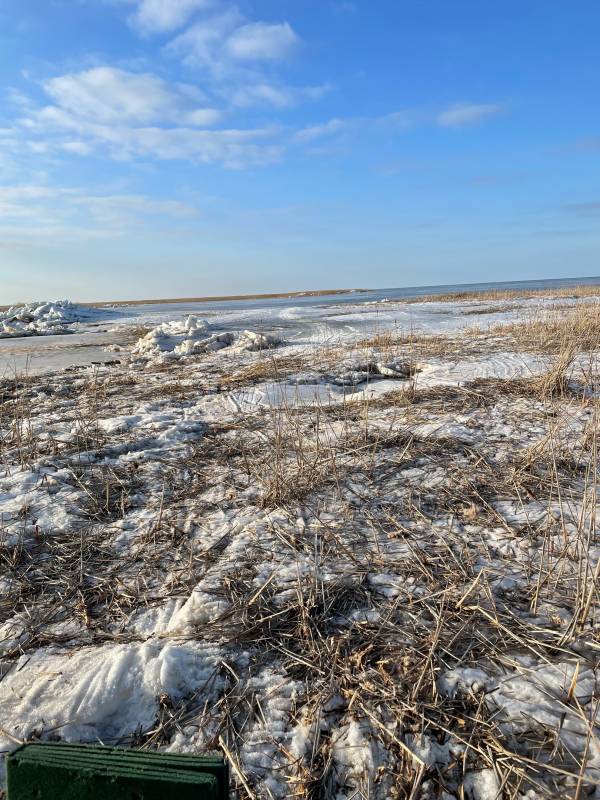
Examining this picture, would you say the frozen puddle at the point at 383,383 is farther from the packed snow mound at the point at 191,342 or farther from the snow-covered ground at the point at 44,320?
the snow-covered ground at the point at 44,320

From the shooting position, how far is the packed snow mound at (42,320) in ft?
57.1

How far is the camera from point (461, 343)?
9.18 metres

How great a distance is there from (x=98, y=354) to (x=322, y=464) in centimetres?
959

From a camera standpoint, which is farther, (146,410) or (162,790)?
(146,410)

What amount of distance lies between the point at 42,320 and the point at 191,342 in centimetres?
1388

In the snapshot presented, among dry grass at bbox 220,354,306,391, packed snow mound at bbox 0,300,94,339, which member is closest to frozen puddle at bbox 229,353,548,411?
dry grass at bbox 220,354,306,391

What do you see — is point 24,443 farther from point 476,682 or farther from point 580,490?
point 580,490

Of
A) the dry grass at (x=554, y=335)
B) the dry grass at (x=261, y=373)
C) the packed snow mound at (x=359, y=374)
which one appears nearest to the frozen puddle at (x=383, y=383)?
the packed snow mound at (x=359, y=374)

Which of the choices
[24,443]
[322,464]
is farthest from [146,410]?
[322,464]

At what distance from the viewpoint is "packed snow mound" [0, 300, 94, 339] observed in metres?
17.4

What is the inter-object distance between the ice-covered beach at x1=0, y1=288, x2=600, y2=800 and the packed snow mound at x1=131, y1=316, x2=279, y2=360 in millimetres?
5317

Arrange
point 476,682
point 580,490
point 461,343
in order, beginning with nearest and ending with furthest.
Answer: point 476,682 → point 580,490 → point 461,343

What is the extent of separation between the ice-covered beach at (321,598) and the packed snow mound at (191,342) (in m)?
5.32

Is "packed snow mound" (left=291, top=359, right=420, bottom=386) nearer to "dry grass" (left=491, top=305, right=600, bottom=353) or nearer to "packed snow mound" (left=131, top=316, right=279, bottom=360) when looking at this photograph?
"dry grass" (left=491, top=305, right=600, bottom=353)
